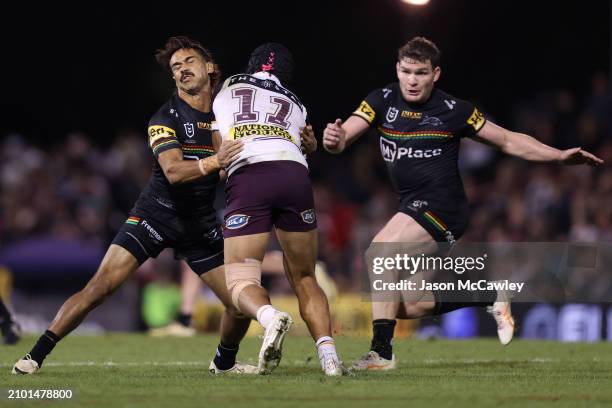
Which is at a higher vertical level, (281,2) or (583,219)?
(281,2)

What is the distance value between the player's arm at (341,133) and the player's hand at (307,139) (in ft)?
0.61

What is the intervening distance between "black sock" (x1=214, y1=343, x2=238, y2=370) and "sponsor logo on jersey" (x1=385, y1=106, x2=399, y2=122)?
7.33 feet

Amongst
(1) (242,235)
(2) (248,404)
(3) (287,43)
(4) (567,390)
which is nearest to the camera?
(2) (248,404)

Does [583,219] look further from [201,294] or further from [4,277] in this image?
[4,277]

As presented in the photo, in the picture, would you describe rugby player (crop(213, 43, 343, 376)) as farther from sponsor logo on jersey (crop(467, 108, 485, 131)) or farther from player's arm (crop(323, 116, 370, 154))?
sponsor logo on jersey (crop(467, 108, 485, 131))

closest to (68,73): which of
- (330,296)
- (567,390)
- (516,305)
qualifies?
(330,296)

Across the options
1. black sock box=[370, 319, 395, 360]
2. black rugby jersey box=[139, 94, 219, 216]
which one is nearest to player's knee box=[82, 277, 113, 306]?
black rugby jersey box=[139, 94, 219, 216]

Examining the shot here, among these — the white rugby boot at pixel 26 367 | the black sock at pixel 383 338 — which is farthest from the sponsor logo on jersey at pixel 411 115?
the white rugby boot at pixel 26 367

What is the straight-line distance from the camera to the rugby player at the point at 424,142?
31.5 feet

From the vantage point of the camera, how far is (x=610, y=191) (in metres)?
16.5

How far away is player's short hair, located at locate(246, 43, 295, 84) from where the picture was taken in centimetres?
866

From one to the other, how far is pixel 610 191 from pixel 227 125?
940 cm

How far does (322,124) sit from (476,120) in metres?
12.8

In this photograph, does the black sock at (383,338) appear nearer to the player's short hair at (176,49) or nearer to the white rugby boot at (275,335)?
the white rugby boot at (275,335)
